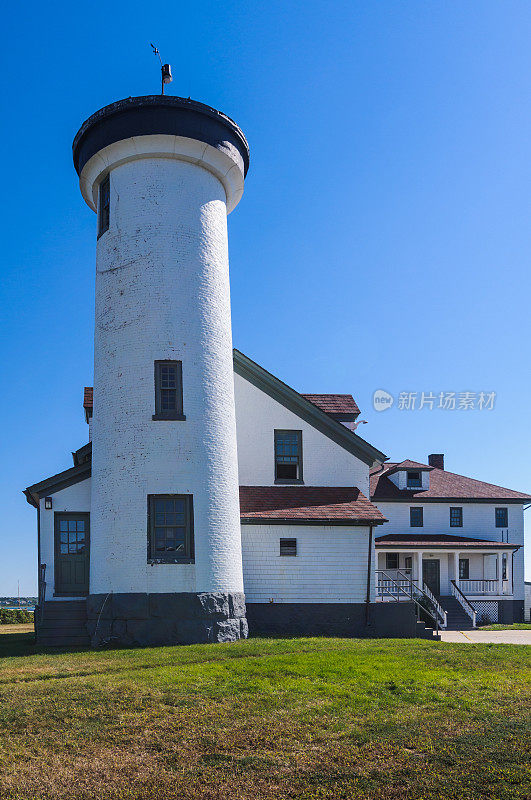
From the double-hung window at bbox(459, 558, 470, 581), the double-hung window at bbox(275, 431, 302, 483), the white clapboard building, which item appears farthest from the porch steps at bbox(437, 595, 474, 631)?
the double-hung window at bbox(275, 431, 302, 483)

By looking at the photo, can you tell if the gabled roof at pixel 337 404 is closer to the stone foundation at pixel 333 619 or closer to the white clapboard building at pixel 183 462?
the white clapboard building at pixel 183 462

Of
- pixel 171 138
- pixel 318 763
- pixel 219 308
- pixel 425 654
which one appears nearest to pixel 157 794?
pixel 318 763

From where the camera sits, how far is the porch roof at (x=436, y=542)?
34.5 meters

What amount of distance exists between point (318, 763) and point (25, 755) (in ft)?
11.5

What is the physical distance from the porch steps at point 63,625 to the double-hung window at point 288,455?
7.26m

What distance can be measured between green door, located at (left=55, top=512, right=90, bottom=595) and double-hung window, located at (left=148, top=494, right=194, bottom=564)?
2710 mm

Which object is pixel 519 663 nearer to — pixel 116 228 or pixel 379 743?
pixel 379 743

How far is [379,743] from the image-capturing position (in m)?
9.52

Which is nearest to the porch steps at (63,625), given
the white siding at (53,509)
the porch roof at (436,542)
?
the white siding at (53,509)

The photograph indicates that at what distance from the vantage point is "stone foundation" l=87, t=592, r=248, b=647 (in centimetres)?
1766

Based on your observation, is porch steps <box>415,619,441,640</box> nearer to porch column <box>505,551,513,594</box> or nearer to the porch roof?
the porch roof

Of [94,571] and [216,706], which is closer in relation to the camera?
[216,706]

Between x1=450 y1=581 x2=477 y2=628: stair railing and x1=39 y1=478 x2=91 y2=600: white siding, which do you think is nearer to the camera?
x1=39 y1=478 x2=91 y2=600: white siding

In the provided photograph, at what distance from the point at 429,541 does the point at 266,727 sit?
26.6m
